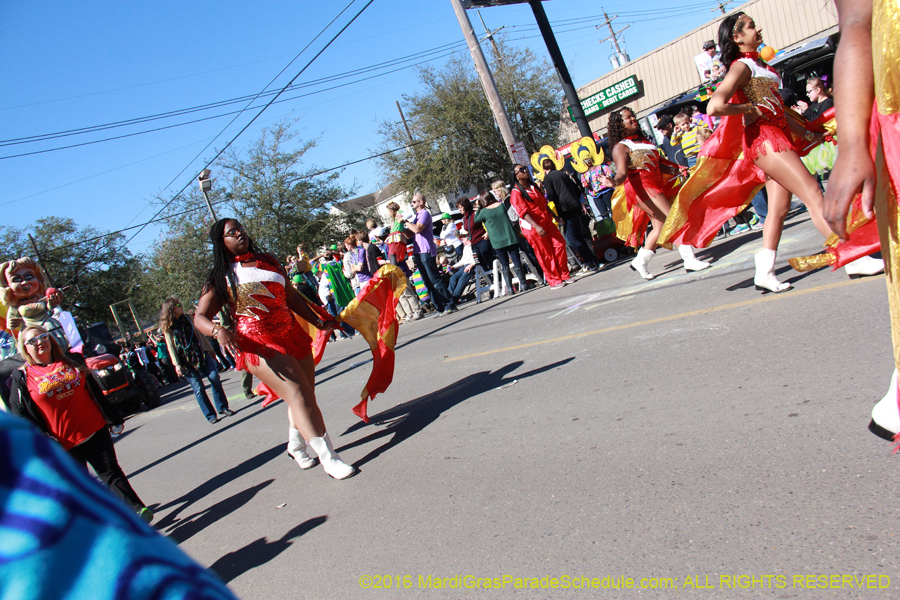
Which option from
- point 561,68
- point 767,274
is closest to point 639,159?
point 767,274

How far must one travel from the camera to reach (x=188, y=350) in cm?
906

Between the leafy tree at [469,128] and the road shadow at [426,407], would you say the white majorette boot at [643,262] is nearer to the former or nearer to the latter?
the road shadow at [426,407]

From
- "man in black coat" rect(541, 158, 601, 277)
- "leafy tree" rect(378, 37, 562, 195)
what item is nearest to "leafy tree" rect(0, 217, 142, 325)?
"leafy tree" rect(378, 37, 562, 195)

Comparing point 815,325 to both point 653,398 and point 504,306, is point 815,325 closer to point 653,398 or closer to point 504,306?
point 653,398

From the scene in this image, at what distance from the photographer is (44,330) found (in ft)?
16.0

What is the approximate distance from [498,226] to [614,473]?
7.78 metres

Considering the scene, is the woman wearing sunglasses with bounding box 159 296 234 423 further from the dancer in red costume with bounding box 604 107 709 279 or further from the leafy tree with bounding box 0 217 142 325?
the leafy tree with bounding box 0 217 142 325

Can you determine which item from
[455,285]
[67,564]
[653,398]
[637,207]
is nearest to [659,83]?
[455,285]

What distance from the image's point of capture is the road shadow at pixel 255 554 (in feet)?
12.4

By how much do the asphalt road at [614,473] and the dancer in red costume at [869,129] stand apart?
89cm

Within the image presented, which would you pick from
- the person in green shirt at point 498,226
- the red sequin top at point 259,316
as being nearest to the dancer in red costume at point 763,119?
the red sequin top at point 259,316

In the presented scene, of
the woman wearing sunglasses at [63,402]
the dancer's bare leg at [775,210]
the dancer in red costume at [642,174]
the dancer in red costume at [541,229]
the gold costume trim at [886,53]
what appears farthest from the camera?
the dancer in red costume at [541,229]

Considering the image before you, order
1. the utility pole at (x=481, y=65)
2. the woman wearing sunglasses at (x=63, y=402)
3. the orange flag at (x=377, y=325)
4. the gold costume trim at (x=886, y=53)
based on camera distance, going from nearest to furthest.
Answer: the gold costume trim at (x=886, y=53) → the woman wearing sunglasses at (x=63, y=402) → the orange flag at (x=377, y=325) → the utility pole at (x=481, y=65)

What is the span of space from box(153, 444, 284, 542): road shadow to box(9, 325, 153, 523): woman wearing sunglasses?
269mm
